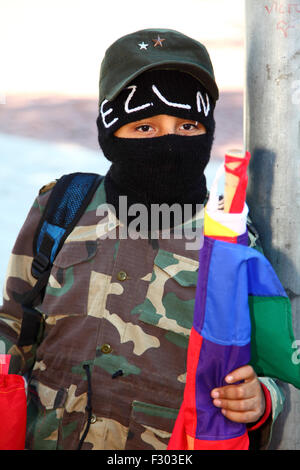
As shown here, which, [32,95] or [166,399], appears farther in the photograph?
[32,95]

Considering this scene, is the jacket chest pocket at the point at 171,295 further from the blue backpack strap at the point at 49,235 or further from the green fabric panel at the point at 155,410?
the blue backpack strap at the point at 49,235

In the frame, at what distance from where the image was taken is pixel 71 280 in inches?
89.2

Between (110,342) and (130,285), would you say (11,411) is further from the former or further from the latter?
(130,285)

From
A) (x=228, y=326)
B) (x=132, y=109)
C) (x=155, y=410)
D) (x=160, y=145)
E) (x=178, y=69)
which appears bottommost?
(x=155, y=410)

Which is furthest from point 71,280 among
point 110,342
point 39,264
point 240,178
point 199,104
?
point 240,178

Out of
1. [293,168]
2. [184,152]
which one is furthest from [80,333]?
[293,168]

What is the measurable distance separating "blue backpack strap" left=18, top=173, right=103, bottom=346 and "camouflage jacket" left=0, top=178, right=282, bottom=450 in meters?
0.03

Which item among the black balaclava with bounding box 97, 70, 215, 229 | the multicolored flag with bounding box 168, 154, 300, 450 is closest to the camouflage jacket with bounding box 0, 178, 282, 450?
the black balaclava with bounding box 97, 70, 215, 229

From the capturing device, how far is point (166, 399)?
7.00ft

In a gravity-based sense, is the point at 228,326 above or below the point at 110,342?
above

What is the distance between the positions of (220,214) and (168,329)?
0.61m

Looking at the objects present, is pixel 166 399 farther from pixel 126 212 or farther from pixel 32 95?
pixel 32 95

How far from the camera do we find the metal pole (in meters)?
2.11

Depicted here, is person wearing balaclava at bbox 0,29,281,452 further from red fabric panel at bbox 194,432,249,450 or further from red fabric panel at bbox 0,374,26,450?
red fabric panel at bbox 194,432,249,450
